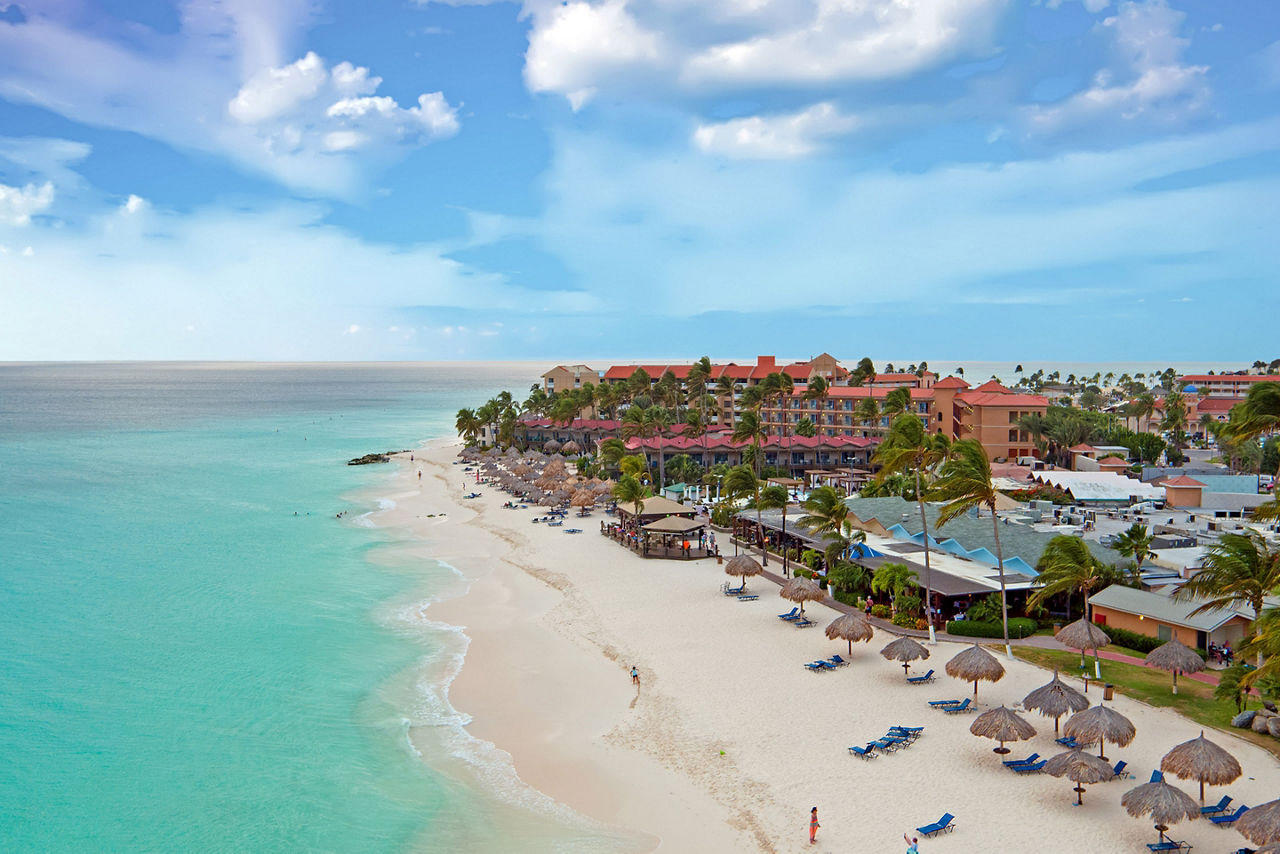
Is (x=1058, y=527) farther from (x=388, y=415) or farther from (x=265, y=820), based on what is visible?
(x=388, y=415)

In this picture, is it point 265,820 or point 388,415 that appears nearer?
point 265,820

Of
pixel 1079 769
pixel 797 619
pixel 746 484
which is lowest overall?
pixel 797 619

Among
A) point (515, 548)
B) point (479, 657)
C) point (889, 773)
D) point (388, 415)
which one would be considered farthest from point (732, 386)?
point (388, 415)

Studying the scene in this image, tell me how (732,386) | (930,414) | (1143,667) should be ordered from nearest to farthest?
(1143,667) → (930,414) → (732,386)

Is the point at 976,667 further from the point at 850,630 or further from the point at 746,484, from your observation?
the point at 746,484

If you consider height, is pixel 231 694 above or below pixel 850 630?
below

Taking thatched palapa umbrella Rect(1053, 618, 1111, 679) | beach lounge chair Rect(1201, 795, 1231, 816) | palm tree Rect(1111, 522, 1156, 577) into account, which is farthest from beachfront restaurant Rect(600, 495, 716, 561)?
beach lounge chair Rect(1201, 795, 1231, 816)

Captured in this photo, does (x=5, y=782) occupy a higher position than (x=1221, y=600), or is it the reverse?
(x=1221, y=600)

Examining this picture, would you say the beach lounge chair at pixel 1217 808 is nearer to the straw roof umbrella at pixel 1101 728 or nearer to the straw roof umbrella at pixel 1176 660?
the straw roof umbrella at pixel 1101 728

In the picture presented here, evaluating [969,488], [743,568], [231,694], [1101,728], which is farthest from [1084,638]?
[231,694]
